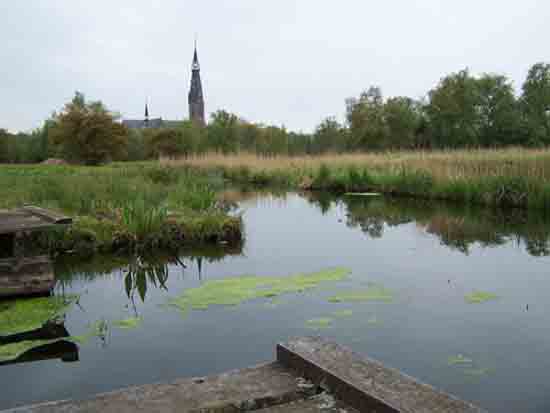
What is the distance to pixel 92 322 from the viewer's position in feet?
13.0

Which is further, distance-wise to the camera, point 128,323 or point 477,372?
point 128,323

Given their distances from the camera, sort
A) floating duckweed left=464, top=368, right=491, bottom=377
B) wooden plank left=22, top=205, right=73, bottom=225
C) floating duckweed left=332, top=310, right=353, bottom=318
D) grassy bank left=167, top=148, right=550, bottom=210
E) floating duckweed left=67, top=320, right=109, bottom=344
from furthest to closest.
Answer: grassy bank left=167, top=148, right=550, bottom=210
wooden plank left=22, top=205, right=73, bottom=225
floating duckweed left=332, top=310, right=353, bottom=318
floating duckweed left=67, top=320, right=109, bottom=344
floating duckweed left=464, top=368, right=491, bottom=377

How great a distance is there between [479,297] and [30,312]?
3.63 m

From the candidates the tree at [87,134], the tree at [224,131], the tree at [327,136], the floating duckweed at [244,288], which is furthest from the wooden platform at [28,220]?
the tree at [327,136]

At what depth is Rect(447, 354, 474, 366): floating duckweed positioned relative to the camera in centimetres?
312

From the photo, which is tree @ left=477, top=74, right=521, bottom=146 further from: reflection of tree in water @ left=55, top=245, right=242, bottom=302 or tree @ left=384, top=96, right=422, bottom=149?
reflection of tree in water @ left=55, top=245, right=242, bottom=302

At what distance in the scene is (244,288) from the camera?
481cm

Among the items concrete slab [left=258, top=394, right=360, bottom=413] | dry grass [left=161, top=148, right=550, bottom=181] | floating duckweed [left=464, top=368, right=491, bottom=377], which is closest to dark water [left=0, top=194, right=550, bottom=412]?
floating duckweed [left=464, top=368, right=491, bottom=377]

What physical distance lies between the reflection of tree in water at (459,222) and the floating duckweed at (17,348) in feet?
16.4

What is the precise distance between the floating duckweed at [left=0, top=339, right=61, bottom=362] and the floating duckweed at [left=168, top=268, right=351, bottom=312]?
111 cm

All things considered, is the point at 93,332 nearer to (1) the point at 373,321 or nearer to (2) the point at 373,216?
(1) the point at 373,321

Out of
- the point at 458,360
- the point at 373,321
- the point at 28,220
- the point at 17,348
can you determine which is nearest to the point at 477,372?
the point at 458,360

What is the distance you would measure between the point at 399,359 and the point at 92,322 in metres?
2.24

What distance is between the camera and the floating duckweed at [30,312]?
12.3 ft
